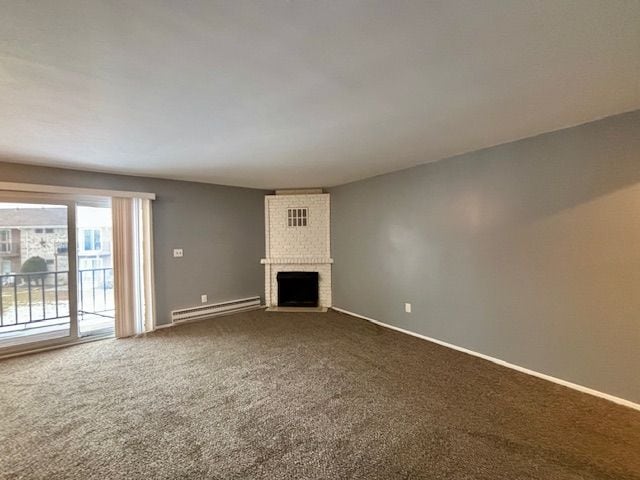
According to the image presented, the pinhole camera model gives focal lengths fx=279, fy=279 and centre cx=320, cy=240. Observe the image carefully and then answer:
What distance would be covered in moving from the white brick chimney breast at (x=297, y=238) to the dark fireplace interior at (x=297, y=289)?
10 centimetres

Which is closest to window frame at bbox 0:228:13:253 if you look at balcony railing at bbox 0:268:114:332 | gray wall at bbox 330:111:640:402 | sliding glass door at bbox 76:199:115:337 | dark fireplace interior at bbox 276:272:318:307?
balcony railing at bbox 0:268:114:332

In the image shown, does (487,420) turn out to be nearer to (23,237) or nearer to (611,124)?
(611,124)

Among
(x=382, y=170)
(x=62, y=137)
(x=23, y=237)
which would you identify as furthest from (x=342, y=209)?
(x=23, y=237)

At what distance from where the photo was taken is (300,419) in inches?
83.0

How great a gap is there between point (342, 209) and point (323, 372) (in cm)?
291

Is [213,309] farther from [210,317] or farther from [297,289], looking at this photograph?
[297,289]

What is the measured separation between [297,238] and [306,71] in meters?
3.91

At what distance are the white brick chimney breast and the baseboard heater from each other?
350mm

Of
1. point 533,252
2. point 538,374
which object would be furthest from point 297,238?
point 538,374

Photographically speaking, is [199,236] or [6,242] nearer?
[6,242]

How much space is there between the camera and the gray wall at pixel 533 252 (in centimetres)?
223

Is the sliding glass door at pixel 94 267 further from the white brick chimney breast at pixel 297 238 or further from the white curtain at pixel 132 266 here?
A: the white brick chimney breast at pixel 297 238

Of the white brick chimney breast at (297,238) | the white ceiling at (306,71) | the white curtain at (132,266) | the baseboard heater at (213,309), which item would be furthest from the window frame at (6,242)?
the white brick chimney breast at (297,238)

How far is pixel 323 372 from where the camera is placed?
284 centimetres
